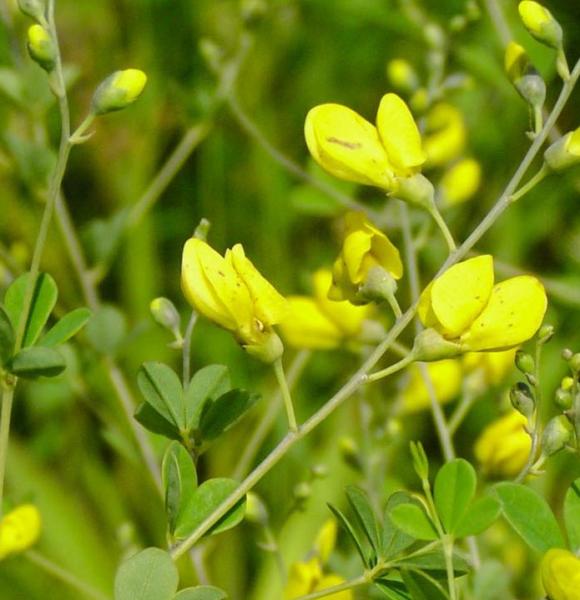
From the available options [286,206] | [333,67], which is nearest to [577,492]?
[286,206]

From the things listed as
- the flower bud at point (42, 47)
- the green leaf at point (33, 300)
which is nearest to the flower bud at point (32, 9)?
the flower bud at point (42, 47)

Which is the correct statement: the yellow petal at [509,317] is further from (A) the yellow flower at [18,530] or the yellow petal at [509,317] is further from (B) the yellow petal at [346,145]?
(A) the yellow flower at [18,530]

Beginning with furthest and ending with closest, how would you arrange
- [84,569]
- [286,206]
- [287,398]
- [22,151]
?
1. [286,206]
2. [84,569]
3. [22,151]
4. [287,398]

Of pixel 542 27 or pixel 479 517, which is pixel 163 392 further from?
pixel 542 27

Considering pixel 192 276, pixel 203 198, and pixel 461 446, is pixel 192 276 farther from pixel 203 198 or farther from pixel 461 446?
pixel 203 198

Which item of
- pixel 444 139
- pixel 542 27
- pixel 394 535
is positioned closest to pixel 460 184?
pixel 444 139

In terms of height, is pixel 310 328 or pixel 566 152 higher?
pixel 566 152
